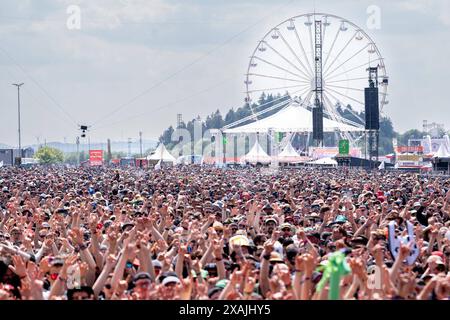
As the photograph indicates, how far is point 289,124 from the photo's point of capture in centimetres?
9281

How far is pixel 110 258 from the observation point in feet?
32.2

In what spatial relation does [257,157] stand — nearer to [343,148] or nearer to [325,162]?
[325,162]

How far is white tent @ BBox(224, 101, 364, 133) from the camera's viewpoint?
3620 inches

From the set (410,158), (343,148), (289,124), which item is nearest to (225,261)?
(343,148)

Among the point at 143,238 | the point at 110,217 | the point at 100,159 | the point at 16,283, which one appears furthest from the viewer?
the point at 100,159

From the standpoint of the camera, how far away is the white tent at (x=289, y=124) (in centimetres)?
9194

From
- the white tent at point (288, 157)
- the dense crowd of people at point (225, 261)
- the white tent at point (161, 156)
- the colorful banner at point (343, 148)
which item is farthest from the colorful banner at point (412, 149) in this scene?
the dense crowd of people at point (225, 261)

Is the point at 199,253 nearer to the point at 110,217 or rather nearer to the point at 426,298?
the point at 426,298

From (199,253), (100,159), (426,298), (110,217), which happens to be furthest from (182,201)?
(100,159)

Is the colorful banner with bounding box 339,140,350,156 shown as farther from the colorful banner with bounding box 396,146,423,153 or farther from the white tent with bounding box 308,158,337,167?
the colorful banner with bounding box 396,146,423,153

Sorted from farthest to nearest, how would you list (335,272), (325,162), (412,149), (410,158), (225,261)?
(412,149)
(410,158)
(325,162)
(225,261)
(335,272)

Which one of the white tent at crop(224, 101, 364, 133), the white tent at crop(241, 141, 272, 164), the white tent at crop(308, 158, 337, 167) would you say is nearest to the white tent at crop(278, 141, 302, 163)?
the white tent at crop(241, 141, 272, 164)

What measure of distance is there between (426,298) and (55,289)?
2.83 metres

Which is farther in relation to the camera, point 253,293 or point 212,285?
point 212,285
